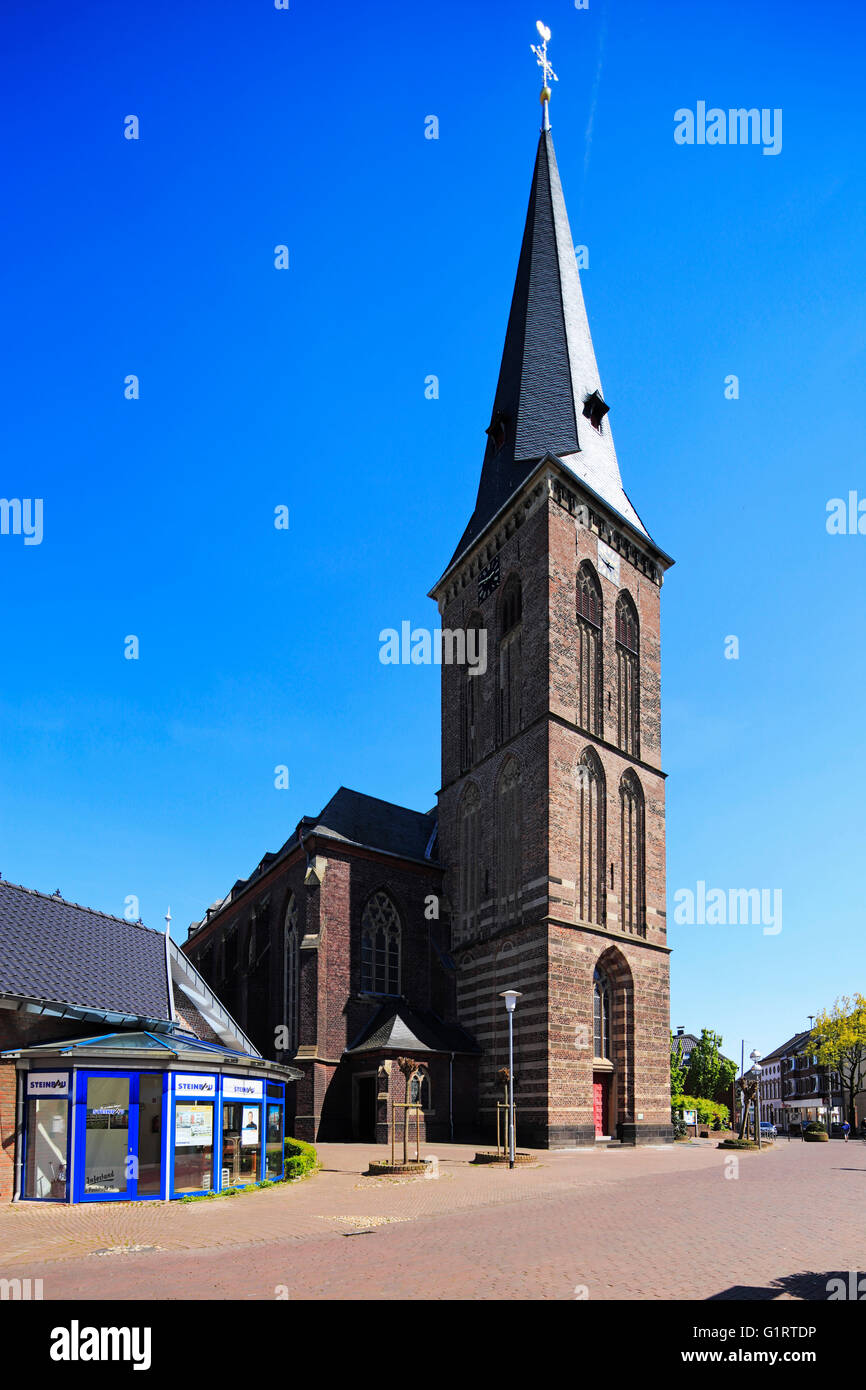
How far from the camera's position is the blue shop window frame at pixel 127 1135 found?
1630 centimetres

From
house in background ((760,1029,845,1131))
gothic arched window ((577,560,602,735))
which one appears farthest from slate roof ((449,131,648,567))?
house in background ((760,1029,845,1131))

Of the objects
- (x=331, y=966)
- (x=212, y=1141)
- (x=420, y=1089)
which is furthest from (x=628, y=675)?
(x=212, y=1141)

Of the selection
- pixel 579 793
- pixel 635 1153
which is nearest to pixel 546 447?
pixel 579 793

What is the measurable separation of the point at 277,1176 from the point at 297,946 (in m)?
21.5

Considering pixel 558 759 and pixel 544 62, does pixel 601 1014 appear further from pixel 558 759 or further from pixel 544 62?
pixel 544 62

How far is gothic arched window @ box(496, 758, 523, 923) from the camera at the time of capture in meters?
36.4

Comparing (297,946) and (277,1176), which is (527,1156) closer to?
(277,1176)

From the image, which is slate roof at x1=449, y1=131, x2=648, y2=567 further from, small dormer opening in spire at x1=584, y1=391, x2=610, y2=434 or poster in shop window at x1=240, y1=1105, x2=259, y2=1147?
poster in shop window at x1=240, y1=1105, x2=259, y2=1147

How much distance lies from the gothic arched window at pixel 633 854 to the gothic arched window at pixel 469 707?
20.9 feet

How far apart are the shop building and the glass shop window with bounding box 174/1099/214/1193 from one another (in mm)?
19

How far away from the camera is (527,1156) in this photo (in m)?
26.7

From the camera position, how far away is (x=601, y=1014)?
118ft

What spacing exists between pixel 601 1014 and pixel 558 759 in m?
9.38

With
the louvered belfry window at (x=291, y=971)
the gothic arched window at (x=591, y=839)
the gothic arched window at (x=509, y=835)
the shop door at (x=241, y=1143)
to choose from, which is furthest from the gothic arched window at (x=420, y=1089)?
the shop door at (x=241, y=1143)
